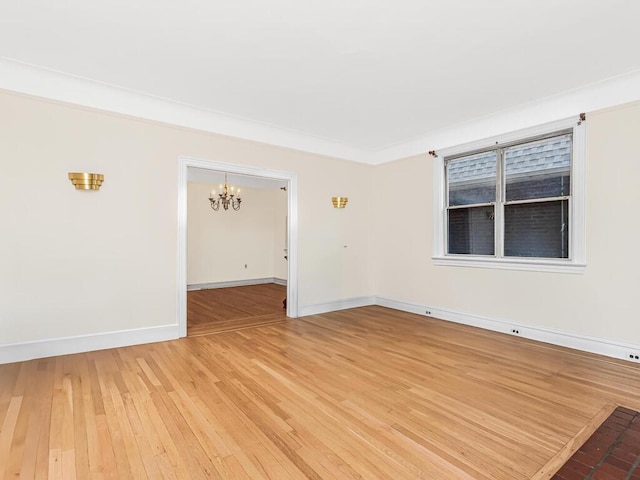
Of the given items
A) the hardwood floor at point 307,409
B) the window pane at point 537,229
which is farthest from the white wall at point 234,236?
the window pane at point 537,229

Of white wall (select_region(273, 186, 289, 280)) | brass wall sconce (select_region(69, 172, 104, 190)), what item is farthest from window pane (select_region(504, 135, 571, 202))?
white wall (select_region(273, 186, 289, 280))

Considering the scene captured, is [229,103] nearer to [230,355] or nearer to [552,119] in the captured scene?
[230,355]

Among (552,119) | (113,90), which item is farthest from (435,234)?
(113,90)

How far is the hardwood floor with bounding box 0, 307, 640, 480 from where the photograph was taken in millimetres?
1777

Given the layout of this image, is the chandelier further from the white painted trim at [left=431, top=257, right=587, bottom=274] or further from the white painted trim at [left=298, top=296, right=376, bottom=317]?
the white painted trim at [left=431, top=257, right=587, bottom=274]

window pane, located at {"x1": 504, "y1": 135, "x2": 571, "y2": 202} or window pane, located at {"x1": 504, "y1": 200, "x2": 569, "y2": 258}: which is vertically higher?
window pane, located at {"x1": 504, "y1": 135, "x2": 571, "y2": 202}

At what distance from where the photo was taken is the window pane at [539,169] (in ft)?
12.6

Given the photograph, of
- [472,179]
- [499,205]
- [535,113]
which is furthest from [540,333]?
[535,113]

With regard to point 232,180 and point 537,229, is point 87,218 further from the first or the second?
point 537,229

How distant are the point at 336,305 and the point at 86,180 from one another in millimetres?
3851

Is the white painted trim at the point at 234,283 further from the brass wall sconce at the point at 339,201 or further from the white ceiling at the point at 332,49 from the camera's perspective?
the white ceiling at the point at 332,49

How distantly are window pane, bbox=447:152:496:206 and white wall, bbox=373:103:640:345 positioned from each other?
1.14 ft

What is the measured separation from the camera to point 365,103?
3.98 meters

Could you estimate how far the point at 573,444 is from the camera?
1.96 meters
